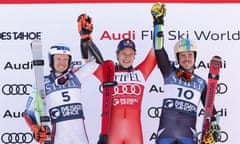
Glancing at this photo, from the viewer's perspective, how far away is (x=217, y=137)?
298 cm

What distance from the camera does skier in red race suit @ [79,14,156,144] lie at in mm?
2971

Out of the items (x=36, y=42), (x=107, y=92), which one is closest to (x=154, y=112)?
(x=107, y=92)

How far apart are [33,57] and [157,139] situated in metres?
0.65

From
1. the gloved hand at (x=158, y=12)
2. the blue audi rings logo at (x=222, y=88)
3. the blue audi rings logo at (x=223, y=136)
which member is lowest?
the blue audi rings logo at (x=223, y=136)

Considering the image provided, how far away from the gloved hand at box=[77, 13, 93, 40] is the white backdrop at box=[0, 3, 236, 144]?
0.02 meters

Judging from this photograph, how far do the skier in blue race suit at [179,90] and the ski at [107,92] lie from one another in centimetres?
22

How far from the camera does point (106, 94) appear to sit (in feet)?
9.74

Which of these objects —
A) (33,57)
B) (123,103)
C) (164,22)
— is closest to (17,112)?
(33,57)

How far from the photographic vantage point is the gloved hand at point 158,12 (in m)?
2.95

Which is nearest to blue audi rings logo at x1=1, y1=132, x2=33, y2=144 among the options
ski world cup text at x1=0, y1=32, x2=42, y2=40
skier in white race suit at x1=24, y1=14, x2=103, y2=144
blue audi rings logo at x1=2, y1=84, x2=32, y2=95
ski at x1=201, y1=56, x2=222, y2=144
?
skier in white race suit at x1=24, y1=14, x2=103, y2=144

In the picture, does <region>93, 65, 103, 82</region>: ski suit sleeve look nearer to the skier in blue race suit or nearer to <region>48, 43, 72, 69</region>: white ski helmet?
<region>48, 43, 72, 69</region>: white ski helmet

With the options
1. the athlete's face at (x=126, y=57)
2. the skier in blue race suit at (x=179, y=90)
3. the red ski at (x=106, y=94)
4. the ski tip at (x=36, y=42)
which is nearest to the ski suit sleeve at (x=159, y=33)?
the skier in blue race suit at (x=179, y=90)

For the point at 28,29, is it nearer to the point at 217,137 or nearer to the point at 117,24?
the point at 117,24

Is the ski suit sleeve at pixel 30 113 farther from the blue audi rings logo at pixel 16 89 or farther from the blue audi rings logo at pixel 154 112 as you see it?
the blue audi rings logo at pixel 154 112
